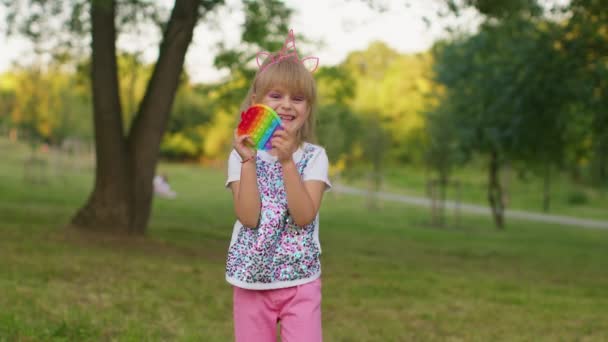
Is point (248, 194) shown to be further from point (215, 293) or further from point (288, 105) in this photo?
point (215, 293)

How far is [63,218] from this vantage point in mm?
13547

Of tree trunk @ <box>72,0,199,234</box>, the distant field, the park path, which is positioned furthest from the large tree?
the park path

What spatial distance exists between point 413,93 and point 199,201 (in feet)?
71.2

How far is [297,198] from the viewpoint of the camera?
2.78 meters

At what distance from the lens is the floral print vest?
9.40 feet

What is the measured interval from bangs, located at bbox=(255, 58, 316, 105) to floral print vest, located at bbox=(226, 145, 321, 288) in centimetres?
29

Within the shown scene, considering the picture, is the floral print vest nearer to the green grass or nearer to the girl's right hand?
the girl's right hand

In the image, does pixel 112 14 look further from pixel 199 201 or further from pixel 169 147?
pixel 169 147

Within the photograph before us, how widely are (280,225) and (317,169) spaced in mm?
277

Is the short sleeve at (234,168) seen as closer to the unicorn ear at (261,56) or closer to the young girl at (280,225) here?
the young girl at (280,225)

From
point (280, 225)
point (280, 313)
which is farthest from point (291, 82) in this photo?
point (280, 313)

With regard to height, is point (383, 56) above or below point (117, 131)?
above

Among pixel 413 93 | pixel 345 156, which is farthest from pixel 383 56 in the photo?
pixel 345 156

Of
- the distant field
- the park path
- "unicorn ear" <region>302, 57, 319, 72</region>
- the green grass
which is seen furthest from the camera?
the distant field
